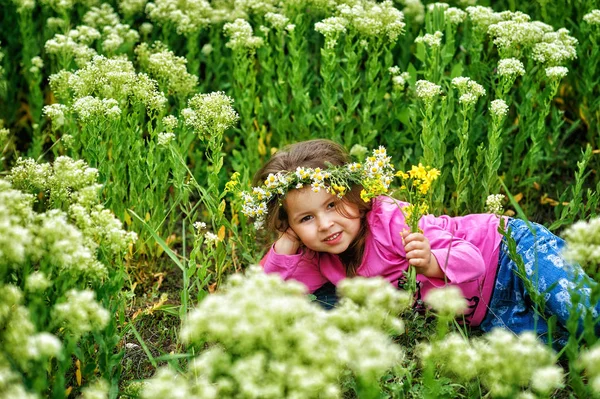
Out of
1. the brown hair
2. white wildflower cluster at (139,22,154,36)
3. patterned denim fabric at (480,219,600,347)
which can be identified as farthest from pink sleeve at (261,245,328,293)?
white wildflower cluster at (139,22,154,36)

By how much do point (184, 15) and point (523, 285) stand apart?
2.87m

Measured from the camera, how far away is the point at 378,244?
3.63 metres

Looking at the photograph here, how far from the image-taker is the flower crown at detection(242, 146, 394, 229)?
322 centimetres

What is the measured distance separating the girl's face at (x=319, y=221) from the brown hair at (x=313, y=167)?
0.06 meters

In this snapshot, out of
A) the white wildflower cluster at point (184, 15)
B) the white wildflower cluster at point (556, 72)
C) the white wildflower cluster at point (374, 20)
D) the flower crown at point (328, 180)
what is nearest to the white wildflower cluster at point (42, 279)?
the flower crown at point (328, 180)

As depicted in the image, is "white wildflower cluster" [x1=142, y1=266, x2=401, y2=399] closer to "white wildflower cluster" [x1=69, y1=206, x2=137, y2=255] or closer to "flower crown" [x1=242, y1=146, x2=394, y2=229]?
"white wildflower cluster" [x1=69, y1=206, x2=137, y2=255]

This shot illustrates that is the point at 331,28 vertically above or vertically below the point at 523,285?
above

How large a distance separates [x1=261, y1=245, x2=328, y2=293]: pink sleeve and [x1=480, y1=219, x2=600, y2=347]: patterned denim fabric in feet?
2.83

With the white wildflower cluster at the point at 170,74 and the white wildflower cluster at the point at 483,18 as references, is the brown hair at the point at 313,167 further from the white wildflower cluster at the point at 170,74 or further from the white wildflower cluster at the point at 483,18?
the white wildflower cluster at the point at 483,18

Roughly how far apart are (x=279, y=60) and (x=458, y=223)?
1829 millimetres

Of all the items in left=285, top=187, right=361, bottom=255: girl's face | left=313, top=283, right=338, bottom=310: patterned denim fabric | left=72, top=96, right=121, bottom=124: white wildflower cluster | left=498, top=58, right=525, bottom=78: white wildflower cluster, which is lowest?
left=313, top=283, right=338, bottom=310: patterned denim fabric

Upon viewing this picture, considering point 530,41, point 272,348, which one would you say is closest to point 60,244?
point 272,348

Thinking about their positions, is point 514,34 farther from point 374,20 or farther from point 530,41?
point 374,20

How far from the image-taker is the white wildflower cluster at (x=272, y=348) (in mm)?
1916
